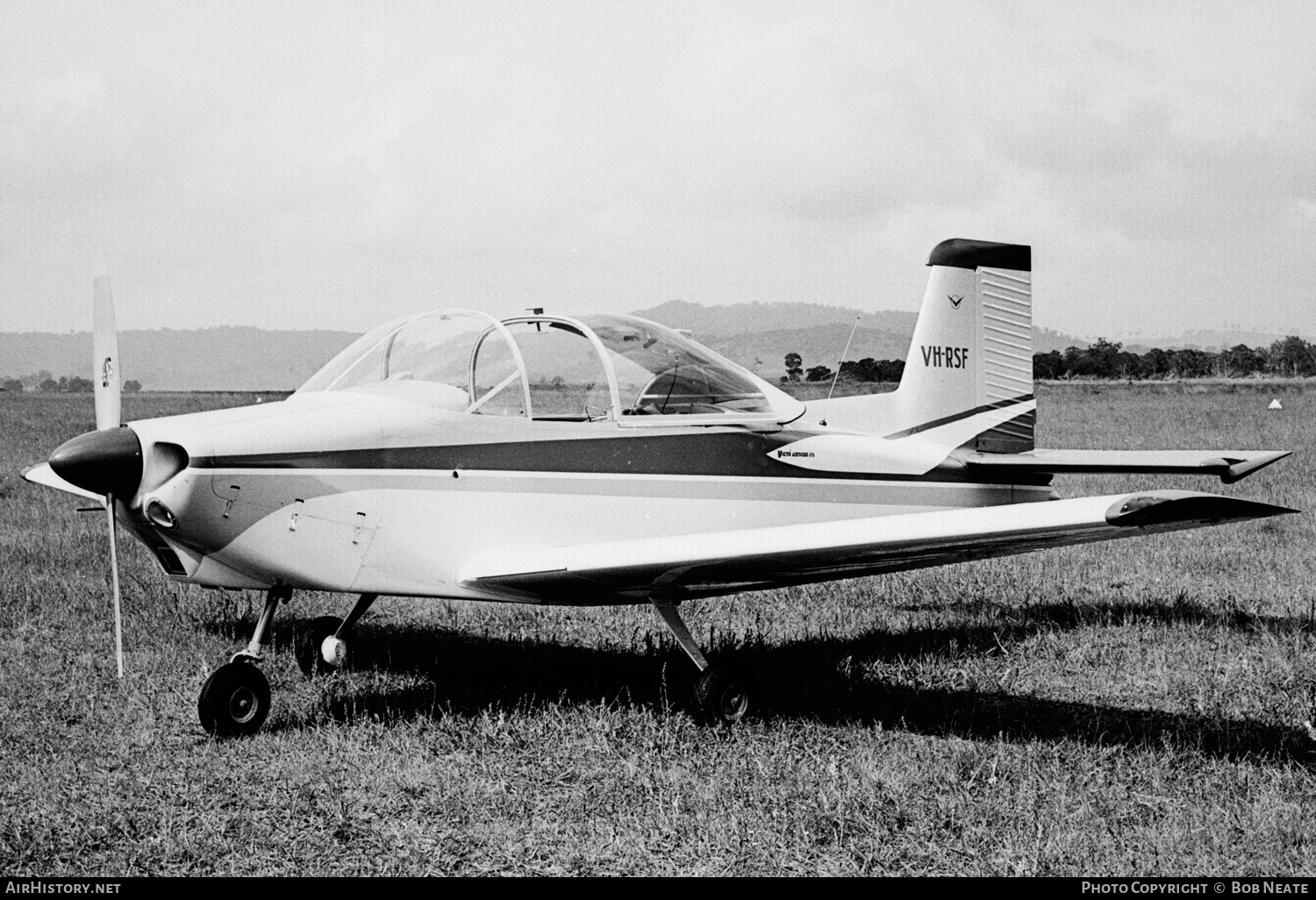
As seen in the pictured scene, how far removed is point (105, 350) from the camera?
604 centimetres

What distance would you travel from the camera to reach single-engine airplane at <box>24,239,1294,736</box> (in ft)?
16.3

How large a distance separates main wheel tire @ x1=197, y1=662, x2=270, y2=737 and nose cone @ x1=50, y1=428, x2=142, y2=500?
0.93 metres

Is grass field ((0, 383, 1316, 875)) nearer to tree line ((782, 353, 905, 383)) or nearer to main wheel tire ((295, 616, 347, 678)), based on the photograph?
main wheel tire ((295, 616, 347, 678))

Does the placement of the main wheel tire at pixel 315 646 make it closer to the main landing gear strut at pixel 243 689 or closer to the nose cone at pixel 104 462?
the main landing gear strut at pixel 243 689

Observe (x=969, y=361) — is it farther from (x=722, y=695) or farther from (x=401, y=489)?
(x=401, y=489)

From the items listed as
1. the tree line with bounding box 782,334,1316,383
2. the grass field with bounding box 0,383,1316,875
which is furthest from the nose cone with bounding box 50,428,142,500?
the tree line with bounding box 782,334,1316,383

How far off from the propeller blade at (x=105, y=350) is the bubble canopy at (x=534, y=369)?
1.03 meters

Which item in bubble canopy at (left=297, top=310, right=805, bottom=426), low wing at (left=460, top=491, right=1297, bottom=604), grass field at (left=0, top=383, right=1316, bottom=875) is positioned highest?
bubble canopy at (left=297, top=310, right=805, bottom=426)

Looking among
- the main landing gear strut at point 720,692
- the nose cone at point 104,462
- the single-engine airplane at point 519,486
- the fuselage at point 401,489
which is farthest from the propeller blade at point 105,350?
the main landing gear strut at point 720,692

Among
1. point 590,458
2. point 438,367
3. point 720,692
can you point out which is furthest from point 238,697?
point 720,692

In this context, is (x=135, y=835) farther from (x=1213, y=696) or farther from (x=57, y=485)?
(x=1213, y=696)

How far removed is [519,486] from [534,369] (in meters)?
0.61

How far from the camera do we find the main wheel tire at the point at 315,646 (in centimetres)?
647

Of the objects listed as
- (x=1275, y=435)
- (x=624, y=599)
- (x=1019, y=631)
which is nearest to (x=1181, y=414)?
(x=1275, y=435)
